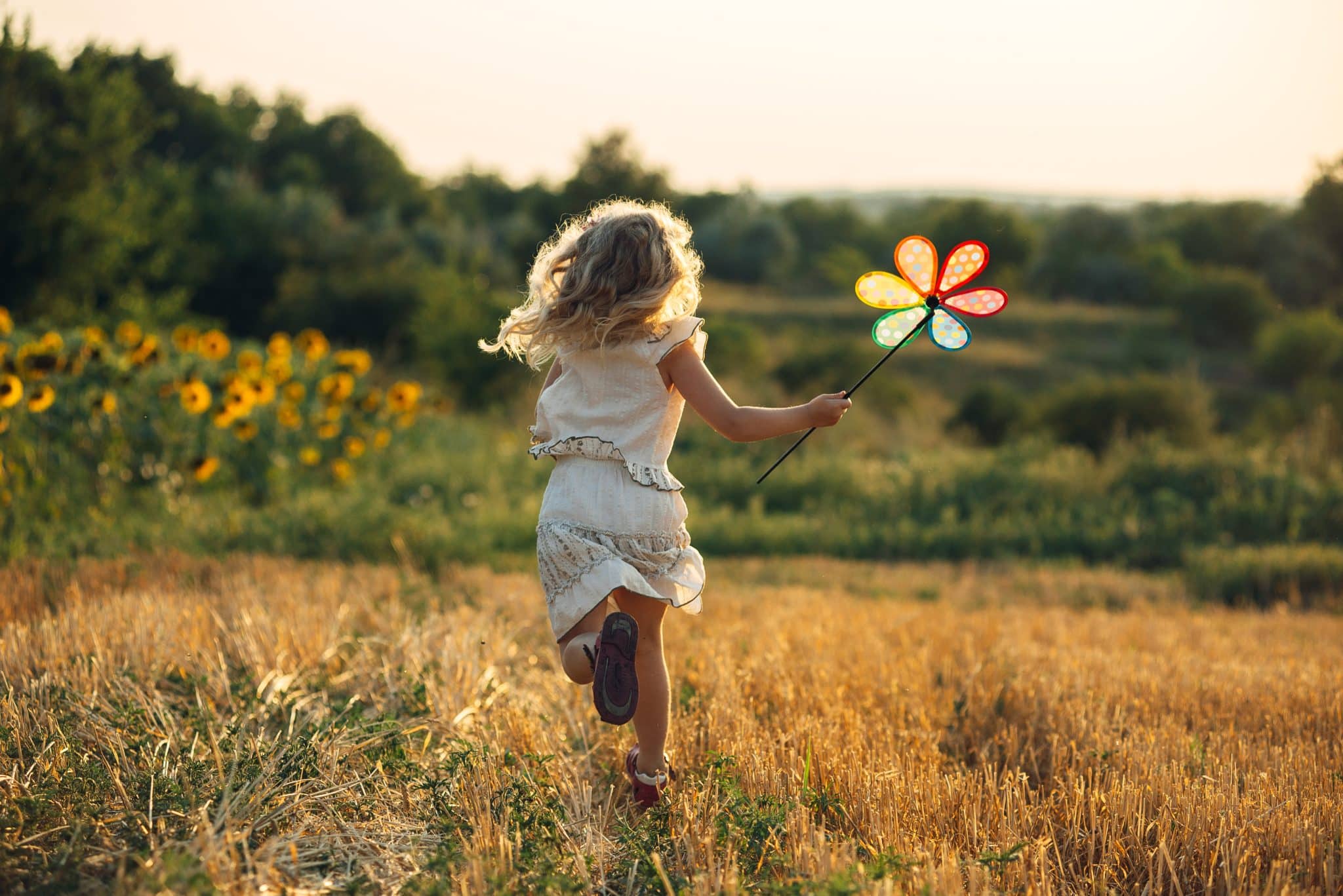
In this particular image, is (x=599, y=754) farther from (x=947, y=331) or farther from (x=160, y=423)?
(x=160, y=423)

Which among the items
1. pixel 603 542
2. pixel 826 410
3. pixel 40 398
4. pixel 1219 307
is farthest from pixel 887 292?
pixel 1219 307

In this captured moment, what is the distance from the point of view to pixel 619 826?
10.2 ft

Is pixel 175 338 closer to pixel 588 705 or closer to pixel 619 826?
pixel 588 705

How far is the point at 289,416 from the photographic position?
9227 mm

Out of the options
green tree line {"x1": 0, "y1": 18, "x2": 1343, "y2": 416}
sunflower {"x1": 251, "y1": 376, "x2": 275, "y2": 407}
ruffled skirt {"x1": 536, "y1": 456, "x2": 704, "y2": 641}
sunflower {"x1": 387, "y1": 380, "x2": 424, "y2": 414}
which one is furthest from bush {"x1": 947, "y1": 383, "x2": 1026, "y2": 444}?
ruffled skirt {"x1": 536, "y1": 456, "x2": 704, "y2": 641}

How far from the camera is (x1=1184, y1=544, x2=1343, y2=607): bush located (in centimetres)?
815

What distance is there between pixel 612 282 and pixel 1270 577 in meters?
6.97

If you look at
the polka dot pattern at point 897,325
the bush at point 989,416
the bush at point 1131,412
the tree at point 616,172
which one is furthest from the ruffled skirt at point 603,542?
the tree at point 616,172

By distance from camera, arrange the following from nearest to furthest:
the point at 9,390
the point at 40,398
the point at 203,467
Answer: the point at 9,390, the point at 40,398, the point at 203,467

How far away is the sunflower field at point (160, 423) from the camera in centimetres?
710

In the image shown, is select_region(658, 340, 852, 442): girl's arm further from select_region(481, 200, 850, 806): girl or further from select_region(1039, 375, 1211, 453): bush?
select_region(1039, 375, 1211, 453): bush

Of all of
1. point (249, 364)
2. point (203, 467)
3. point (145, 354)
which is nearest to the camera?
point (145, 354)

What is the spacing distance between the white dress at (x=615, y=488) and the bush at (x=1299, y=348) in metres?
16.8

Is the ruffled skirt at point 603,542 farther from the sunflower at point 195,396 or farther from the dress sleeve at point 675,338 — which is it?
the sunflower at point 195,396
